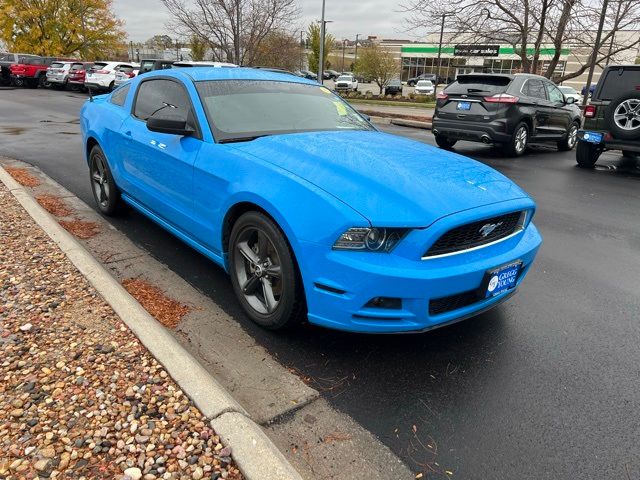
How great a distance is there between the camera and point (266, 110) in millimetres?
3873

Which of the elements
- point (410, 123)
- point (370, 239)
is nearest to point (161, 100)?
point (370, 239)

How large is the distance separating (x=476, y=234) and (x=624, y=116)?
24.4ft

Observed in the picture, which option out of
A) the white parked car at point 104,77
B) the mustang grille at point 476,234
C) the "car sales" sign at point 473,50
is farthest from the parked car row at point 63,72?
the mustang grille at point 476,234

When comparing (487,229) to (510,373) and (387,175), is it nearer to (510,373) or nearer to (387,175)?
(387,175)

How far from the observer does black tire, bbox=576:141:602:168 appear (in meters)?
9.69

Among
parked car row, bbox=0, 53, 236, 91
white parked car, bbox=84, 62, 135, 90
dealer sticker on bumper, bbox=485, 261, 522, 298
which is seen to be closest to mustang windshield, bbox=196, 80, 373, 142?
dealer sticker on bumper, bbox=485, 261, 522, 298

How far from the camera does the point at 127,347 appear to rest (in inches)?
110

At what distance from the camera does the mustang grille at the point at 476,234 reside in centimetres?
268

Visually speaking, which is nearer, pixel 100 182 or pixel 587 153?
pixel 100 182

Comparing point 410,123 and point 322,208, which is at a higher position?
point 322,208

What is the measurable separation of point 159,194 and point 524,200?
9.26ft

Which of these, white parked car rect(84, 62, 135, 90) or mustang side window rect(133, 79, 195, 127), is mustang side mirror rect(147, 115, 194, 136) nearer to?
mustang side window rect(133, 79, 195, 127)

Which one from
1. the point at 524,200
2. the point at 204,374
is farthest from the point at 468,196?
the point at 204,374

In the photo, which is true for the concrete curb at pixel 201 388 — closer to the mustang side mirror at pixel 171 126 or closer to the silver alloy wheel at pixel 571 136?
the mustang side mirror at pixel 171 126
